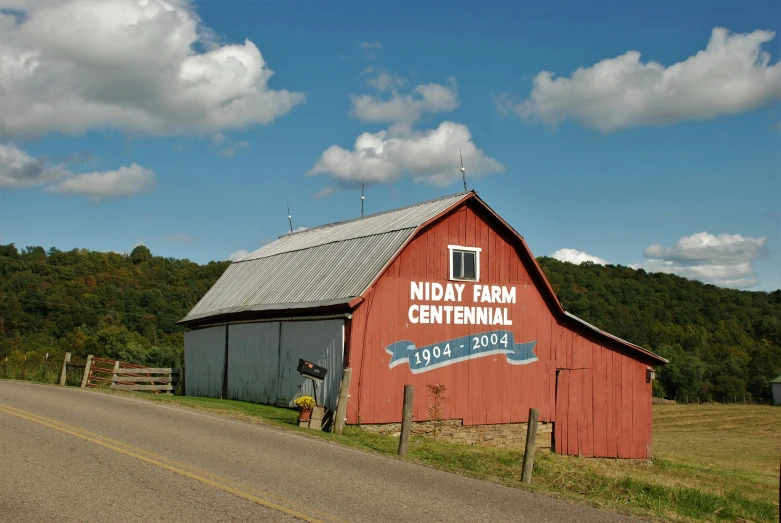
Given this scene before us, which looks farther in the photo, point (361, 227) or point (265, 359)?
point (361, 227)

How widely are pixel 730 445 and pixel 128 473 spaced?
39.6m

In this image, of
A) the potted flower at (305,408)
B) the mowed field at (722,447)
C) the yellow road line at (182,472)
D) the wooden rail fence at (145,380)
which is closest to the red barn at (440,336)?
the potted flower at (305,408)

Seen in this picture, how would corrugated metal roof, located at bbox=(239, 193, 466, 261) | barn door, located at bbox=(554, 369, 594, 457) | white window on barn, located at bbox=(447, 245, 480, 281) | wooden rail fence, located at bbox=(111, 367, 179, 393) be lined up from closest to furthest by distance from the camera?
white window on barn, located at bbox=(447, 245, 480, 281), corrugated metal roof, located at bbox=(239, 193, 466, 261), barn door, located at bbox=(554, 369, 594, 457), wooden rail fence, located at bbox=(111, 367, 179, 393)

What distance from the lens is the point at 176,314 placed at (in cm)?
8550

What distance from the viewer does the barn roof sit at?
21.1 m

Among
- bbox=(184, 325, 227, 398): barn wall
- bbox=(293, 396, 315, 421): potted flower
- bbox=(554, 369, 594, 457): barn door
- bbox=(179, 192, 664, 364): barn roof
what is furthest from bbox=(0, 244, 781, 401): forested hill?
bbox=(293, 396, 315, 421): potted flower

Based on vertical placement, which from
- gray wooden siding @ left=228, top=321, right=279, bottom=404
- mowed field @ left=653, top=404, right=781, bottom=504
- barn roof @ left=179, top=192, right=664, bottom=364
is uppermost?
barn roof @ left=179, top=192, right=664, bottom=364

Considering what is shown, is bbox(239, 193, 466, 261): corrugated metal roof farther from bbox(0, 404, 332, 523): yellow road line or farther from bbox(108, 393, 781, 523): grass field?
bbox(0, 404, 332, 523): yellow road line

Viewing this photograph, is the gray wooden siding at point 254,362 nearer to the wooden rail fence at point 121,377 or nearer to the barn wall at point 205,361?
the barn wall at point 205,361

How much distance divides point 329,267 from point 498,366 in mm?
5964

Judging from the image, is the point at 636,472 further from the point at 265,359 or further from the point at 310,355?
the point at 265,359

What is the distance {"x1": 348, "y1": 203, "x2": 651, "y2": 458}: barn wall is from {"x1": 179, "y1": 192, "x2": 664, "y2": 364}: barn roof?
383 millimetres

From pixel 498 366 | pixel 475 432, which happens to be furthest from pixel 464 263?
pixel 475 432

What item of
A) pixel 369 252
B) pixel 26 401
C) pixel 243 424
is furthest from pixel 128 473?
pixel 369 252
